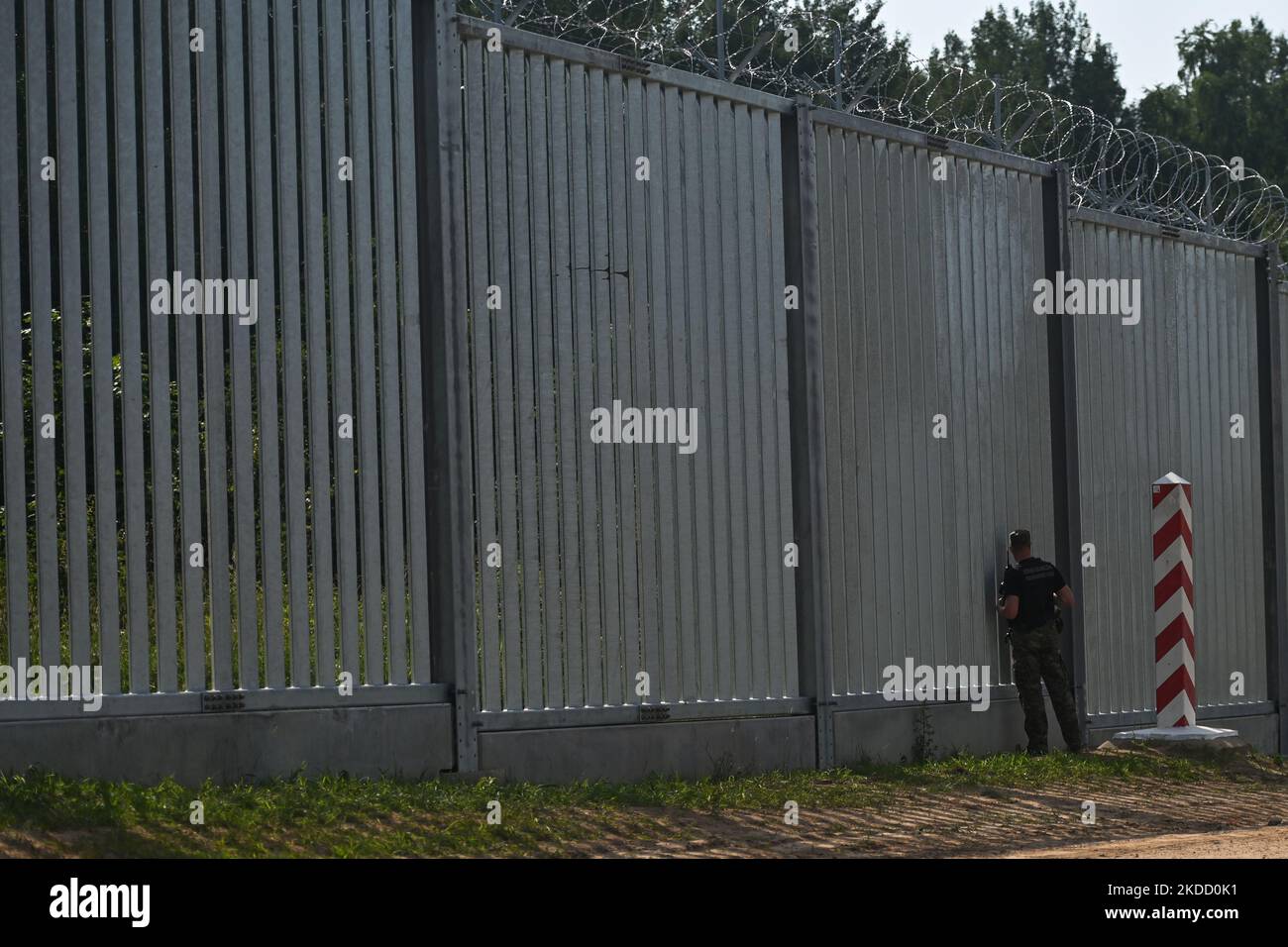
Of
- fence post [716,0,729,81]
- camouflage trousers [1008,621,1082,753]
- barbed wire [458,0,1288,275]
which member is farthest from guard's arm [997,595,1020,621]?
fence post [716,0,729,81]

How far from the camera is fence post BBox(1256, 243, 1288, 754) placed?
17.7 m

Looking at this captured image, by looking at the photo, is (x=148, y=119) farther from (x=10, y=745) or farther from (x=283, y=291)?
(x=10, y=745)

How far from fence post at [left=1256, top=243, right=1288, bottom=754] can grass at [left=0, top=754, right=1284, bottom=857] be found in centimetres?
776

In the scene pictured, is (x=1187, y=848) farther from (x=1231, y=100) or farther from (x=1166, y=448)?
(x=1231, y=100)

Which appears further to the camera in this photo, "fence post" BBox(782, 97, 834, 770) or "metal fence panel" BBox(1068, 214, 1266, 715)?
"metal fence panel" BBox(1068, 214, 1266, 715)

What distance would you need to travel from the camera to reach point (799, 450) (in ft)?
41.5

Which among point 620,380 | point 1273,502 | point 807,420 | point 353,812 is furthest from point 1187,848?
point 1273,502

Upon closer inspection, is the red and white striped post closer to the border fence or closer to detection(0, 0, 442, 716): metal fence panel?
the border fence

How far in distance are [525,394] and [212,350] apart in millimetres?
2101

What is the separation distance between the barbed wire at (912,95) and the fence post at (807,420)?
61cm

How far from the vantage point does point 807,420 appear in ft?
41.4

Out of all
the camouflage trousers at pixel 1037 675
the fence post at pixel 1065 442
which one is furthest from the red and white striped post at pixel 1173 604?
the camouflage trousers at pixel 1037 675

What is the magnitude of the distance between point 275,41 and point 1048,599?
7075mm
